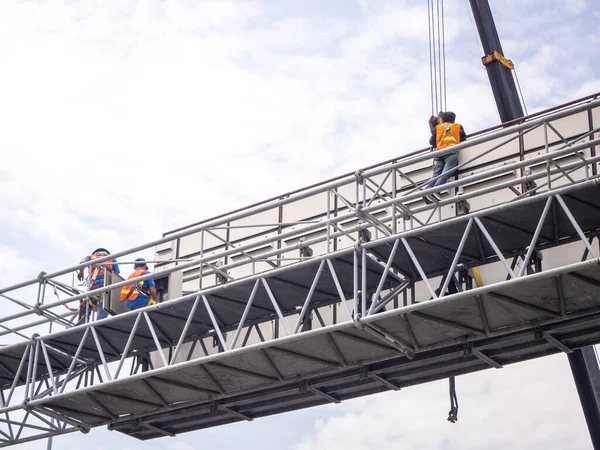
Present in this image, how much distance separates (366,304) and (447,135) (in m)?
3.13

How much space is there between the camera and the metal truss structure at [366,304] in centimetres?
1482

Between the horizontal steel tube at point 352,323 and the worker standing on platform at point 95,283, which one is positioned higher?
the worker standing on platform at point 95,283

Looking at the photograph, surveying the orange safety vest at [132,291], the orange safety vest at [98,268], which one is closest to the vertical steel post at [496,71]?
the orange safety vest at [132,291]

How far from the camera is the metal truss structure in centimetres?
1482

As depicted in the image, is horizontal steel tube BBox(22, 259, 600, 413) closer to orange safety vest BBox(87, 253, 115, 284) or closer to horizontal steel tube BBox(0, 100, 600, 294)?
horizontal steel tube BBox(0, 100, 600, 294)

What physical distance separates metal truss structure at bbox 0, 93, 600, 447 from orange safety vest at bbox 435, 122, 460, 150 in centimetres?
37

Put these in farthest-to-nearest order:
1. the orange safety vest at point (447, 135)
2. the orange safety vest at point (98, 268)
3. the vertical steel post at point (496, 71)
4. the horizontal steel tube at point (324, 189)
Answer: the vertical steel post at point (496, 71) < the orange safety vest at point (98, 268) < the orange safety vest at point (447, 135) < the horizontal steel tube at point (324, 189)

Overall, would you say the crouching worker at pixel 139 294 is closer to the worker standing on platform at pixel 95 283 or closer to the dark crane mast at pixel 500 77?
the worker standing on platform at pixel 95 283

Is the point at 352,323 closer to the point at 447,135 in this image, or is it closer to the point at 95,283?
the point at 447,135

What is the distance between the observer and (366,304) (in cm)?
1664

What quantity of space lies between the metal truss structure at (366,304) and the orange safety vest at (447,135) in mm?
367

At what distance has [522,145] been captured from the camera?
1744 centimetres

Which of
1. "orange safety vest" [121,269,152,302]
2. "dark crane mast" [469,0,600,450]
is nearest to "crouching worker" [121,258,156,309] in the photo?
"orange safety vest" [121,269,152,302]

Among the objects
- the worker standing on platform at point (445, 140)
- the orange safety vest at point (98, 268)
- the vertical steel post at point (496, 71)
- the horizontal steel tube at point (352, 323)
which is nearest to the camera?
the horizontal steel tube at point (352, 323)
